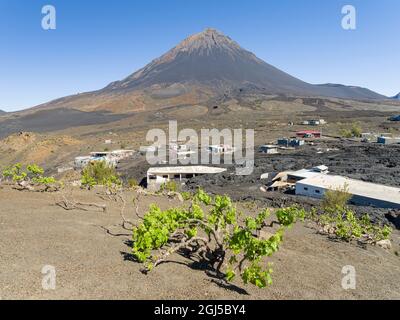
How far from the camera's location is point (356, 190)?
3503cm

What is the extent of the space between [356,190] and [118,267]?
30.3 m

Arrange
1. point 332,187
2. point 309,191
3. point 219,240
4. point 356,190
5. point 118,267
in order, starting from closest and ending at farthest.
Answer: point 118,267, point 219,240, point 356,190, point 332,187, point 309,191

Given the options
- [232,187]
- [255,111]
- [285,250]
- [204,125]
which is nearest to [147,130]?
[204,125]

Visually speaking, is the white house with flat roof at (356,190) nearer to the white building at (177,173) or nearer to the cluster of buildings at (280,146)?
the white building at (177,173)

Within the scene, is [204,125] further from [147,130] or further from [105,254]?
[105,254]

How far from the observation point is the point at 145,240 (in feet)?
32.6

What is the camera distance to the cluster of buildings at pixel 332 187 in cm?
3222

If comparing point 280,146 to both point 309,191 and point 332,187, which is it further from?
point 332,187

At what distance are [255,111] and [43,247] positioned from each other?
149m

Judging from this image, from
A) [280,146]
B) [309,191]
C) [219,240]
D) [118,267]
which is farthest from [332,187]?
[280,146]

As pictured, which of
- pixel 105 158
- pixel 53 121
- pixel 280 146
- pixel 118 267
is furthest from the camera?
pixel 53 121

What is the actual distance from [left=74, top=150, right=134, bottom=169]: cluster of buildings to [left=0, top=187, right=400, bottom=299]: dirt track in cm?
4190

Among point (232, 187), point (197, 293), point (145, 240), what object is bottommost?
point (232, 187)
